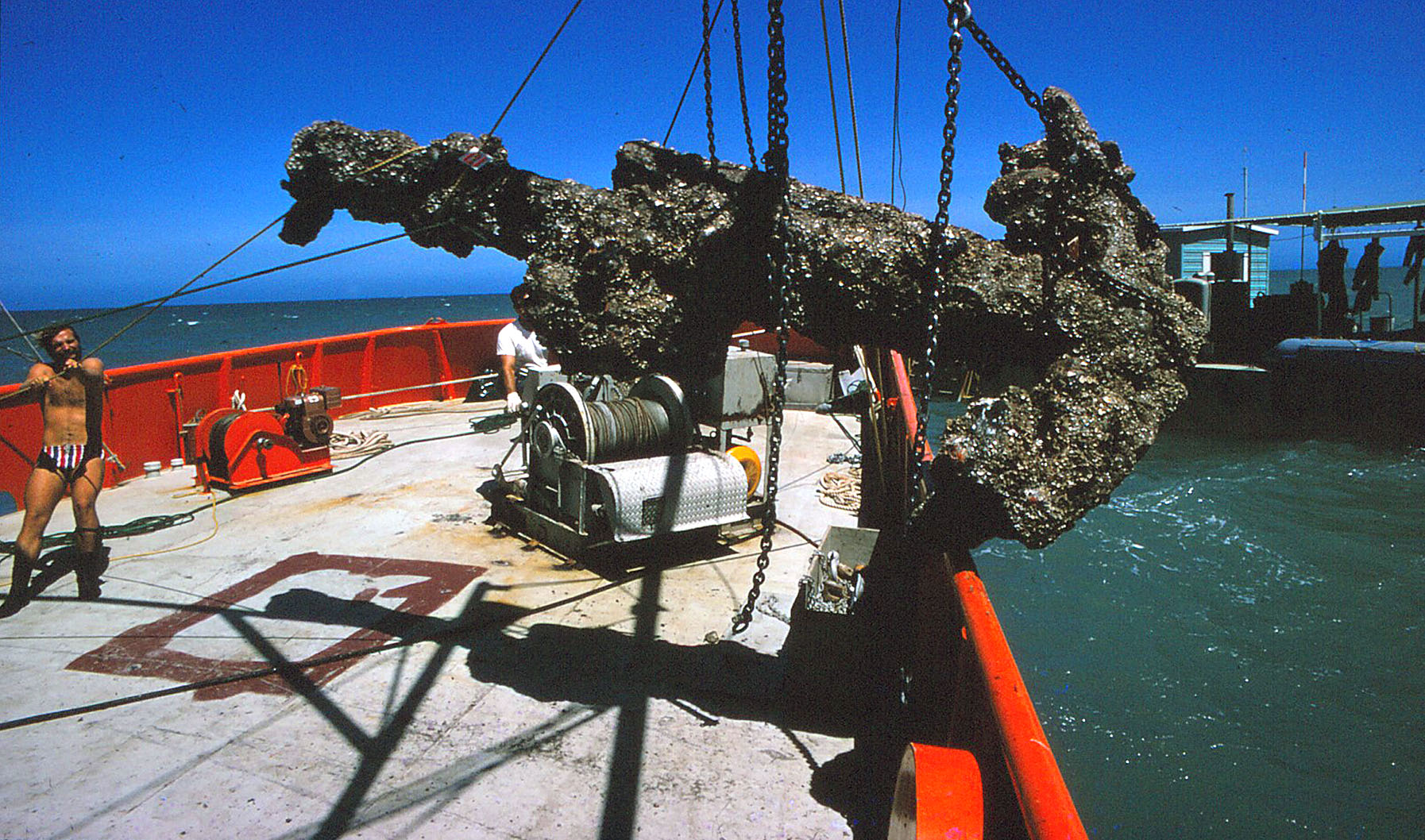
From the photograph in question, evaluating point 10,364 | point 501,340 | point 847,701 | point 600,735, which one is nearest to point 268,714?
point 600,735

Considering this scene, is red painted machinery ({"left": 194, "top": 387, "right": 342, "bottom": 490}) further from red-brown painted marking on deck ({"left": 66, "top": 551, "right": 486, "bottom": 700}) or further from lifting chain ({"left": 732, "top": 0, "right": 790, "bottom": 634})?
lifting chain ({"left": 732, "top": 0, "right": 790, "bottom": 634})

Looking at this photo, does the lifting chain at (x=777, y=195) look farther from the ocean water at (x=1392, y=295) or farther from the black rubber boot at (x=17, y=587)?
the ocean water at (x=1392, y=295)

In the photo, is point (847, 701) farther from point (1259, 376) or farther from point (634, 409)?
point (1259, 376)

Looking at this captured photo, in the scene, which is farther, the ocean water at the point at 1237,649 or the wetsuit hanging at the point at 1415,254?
the wetsuit hanging at the point at 1415,254

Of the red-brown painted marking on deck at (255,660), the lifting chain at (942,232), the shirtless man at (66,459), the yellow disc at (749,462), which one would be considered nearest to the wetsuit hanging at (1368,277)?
the yellow disc at (749,462)

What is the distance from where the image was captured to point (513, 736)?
4.28m

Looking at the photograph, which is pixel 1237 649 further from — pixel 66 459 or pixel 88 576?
pixel 66 459

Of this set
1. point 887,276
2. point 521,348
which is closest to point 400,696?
point 887,276

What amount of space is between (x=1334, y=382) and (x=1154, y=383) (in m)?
14.8

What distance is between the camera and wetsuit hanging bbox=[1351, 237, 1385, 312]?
639 inches

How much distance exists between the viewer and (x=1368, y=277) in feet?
54.7

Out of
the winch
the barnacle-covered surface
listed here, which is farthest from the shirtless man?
the barnacle-covered surface

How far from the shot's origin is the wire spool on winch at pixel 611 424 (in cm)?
670

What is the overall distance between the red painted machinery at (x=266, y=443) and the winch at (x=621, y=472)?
3455 millimetres
